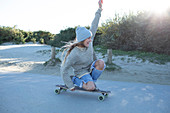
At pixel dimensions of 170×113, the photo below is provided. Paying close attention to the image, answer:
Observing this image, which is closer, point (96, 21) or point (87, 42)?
point (87, 42)

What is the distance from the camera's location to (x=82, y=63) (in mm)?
2953

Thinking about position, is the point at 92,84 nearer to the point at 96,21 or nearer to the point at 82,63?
the point at 82,63

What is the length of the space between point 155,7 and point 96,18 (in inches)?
333

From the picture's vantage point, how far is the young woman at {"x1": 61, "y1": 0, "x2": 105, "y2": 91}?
2.79m

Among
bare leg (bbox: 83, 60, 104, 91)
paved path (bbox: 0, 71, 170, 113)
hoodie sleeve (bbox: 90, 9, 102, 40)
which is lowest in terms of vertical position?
paved path (bbox: 0, 71, 170, 113)

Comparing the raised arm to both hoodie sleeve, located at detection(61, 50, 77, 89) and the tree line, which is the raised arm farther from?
the tree line

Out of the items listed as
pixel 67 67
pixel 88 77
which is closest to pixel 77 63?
pixel 67 67

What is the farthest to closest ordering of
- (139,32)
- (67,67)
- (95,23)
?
(139,32), (95,23), (67,67)

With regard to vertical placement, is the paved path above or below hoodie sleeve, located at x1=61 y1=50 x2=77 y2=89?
below

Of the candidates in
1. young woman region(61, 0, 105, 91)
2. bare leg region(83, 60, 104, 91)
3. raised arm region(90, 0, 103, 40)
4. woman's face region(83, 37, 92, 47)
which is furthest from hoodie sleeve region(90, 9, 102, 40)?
bare leg region(83, 60, 104, 91)

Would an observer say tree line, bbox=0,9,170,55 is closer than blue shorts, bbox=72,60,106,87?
No

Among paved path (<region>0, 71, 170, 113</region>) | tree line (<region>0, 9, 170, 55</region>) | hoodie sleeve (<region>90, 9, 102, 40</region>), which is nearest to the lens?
paved path (<region>0, 71, 170, 113</region>)

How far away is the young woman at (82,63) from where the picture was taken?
9.17 feet

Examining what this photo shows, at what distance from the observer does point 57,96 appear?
313 cm
